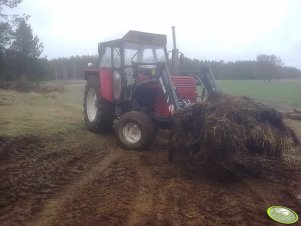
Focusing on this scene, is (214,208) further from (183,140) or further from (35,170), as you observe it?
(35,170)

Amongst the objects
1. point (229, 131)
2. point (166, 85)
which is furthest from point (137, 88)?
point (229, 131)

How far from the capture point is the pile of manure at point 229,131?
5480 mm

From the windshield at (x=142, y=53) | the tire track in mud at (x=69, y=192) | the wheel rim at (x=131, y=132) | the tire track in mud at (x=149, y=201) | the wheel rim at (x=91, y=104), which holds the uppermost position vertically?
the windshield at (x=142, y=53)

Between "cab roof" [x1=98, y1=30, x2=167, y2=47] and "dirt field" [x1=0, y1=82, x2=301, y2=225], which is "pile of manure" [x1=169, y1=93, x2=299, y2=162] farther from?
"cab roof" [x1=98, y1=30, x2=167, y2=47]

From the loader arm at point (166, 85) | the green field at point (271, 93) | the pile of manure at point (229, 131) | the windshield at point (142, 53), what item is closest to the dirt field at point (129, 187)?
the pile of manure at point (229, 131)

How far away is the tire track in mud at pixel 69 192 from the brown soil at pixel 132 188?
11mm

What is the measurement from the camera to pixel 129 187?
5.41m

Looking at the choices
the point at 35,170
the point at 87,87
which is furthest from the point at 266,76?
the point at 35,170

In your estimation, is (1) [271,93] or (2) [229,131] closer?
(2) [229,131]

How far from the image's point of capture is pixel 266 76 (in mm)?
63094

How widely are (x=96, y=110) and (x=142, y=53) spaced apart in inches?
73.9

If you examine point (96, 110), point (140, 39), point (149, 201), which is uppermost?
point (140, 39)

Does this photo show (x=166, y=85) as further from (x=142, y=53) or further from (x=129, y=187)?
(x=129, y=187)

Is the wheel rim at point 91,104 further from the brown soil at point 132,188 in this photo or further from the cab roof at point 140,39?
the brown soil at point 132,188
